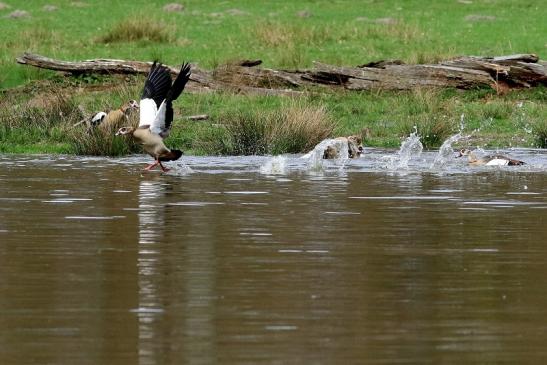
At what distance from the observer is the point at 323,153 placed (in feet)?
63.9

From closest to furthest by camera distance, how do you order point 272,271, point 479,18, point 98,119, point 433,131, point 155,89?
point 272,271, point 155,89, point 98,119, point 433,131, point 479,18

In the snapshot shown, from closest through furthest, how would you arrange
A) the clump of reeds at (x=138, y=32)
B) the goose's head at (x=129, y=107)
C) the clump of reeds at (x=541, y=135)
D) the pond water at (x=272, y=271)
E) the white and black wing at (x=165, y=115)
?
1. the pond water at (x=272, y=271)
2. the white and black wing at (x=165, y=115)
3. the goose's head at (x=129, y=107)
4. the clump of reeds at (x=541, y=135)
5. the clump of reeds at (x=138, y=32)

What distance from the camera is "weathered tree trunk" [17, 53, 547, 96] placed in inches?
1045

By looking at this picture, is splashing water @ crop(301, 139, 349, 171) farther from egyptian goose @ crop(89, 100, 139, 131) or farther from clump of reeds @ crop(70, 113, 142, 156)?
egyptian goose @ crop(89, 100, 139, 131)

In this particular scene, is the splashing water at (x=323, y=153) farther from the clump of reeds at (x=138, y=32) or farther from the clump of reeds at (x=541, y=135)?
the clump of reeds at (x=138, y=32)

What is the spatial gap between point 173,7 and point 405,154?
3366 cm

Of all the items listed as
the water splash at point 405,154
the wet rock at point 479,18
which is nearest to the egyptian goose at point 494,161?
the water splash at point 405,154

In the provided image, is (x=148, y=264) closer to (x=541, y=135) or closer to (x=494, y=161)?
(x=494, y=161)

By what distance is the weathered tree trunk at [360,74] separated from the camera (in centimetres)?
2655

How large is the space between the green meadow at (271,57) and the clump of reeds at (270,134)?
21 mm

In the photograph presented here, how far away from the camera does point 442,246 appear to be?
35.0 feet

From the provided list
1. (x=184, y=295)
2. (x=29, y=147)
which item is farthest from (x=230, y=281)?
(x=29, y=147)

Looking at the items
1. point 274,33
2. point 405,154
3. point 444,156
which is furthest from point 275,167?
point 274,33

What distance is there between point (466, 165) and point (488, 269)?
9816mm
